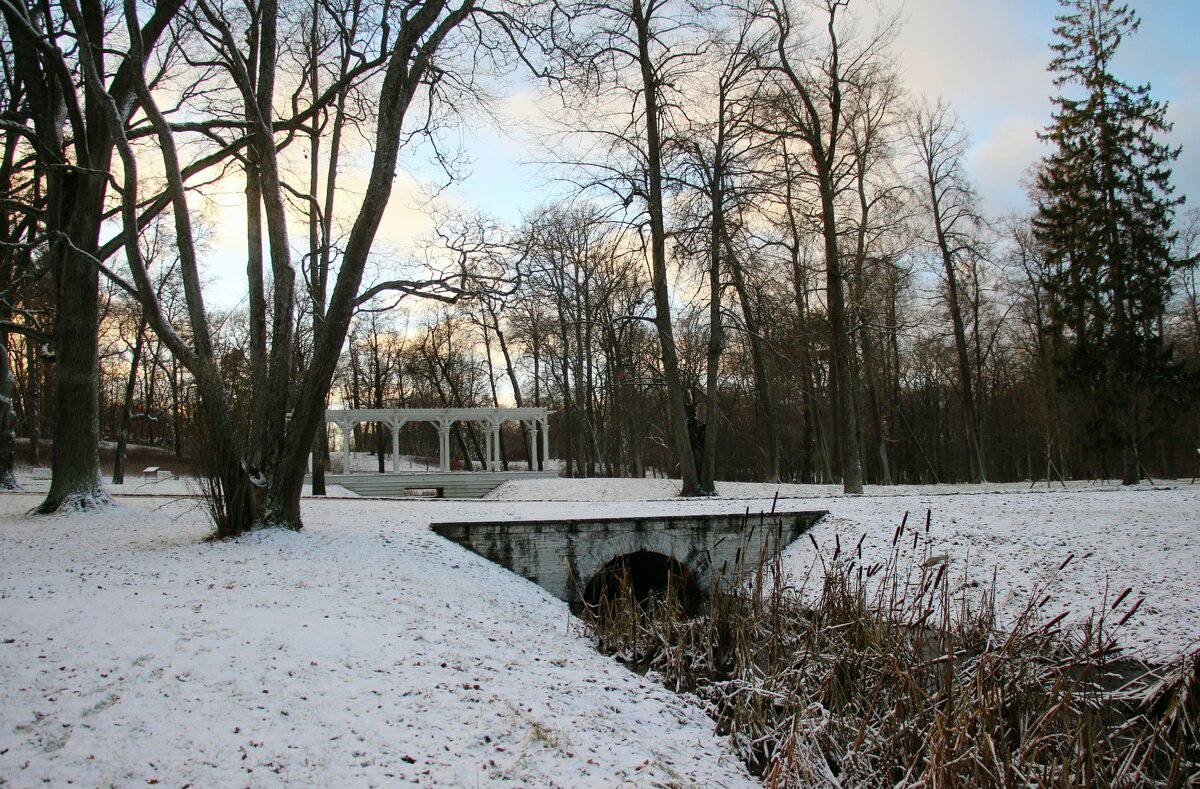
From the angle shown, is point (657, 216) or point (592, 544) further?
point (657, 216)

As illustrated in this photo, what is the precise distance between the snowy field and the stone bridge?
566 mm

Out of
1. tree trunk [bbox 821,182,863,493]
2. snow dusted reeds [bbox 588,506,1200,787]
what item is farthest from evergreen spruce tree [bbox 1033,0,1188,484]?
snow dusted reeds [bbox 588,506,1200,787]

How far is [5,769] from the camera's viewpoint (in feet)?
9.31

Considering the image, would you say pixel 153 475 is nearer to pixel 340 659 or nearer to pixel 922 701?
pixel 340 659

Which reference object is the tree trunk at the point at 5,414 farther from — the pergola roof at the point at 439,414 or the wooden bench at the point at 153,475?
the pergola roof at the point at 439,414

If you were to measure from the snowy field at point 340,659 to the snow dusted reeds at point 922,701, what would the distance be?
406mm

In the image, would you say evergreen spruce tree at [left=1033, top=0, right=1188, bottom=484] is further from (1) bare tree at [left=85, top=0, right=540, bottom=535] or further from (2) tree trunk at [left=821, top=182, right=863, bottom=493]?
(1) bare tree at [left=85, top=0, right=540, bottom=535]

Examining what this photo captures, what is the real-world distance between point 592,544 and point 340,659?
5282mm

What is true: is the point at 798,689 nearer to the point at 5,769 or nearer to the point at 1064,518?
the point at 5,769

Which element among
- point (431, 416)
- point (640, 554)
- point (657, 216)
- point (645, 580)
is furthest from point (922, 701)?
point (431, 416)

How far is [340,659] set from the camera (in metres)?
4.38

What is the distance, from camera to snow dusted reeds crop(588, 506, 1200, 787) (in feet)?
10.3

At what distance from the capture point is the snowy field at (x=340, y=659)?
3223mm

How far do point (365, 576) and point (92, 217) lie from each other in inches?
318
